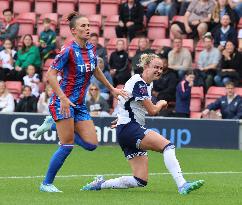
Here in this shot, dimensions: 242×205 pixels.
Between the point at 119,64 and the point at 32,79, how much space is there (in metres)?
1.96

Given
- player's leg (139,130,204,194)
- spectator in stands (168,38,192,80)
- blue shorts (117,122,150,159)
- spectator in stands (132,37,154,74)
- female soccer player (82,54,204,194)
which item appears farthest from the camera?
spectator in stands (132,37,154,74)

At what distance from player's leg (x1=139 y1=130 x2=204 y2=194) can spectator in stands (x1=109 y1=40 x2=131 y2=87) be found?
1028cm

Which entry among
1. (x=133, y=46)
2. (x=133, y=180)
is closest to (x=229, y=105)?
(x=133, y=46)

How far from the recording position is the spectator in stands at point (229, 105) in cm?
1961

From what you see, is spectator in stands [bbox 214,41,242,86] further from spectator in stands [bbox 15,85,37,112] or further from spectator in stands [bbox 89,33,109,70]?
spectator in stands [bbox 15,85,37,112]

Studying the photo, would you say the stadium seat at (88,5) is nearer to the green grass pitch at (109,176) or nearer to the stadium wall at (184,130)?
the stadium wall at (184,130)

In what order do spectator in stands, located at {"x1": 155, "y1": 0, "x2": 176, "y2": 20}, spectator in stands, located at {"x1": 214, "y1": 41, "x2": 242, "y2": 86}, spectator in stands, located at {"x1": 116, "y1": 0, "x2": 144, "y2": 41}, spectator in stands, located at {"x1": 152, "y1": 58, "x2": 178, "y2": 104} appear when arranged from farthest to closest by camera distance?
1. spectator in stands, located at {"x1": 155, "y1": 0, "x2": 176, "y2": 20}
2. spectator in stands, located at {"x1": 116, "y1": 0, "x2": 144, "y2": 41}
3. spectator in stands, located at {"x1": 152, "y1": 58, "x2": 178, "y2": 104}
4. spectator in stands, located at {"x1": 214, "y1": 41, "x2": 242, "y2": 86}

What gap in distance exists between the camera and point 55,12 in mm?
24844

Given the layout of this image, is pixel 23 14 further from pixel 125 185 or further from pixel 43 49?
pixel 125 185

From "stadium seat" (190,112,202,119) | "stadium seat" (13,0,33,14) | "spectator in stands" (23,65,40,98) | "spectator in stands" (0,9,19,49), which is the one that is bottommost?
"stadium seat" (190,112,202,119)

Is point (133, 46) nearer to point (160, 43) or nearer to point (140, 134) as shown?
point (160, 43)

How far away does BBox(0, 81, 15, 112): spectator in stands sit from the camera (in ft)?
67.9

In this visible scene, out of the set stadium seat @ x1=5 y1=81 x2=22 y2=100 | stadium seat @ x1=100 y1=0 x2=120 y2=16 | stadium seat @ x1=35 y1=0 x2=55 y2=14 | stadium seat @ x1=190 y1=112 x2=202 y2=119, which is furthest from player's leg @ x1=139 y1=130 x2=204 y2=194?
stadium seat @ x1=35 y1=0 x2=55 y2=14

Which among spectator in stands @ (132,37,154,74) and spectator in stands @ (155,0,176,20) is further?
spectator in stands @ (155,0,176,20)
